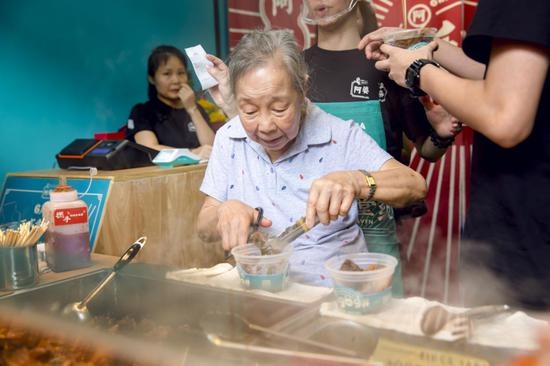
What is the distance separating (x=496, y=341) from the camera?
36.8 inches

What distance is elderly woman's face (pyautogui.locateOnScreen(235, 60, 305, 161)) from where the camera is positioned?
153cm

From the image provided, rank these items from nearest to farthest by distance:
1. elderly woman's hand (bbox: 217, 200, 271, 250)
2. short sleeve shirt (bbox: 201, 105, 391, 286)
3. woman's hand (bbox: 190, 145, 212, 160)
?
1. elderly woman's hand (bbox: 217, 200, 271, 250)
2. short sleeve shirt (bbox: 201, 105, 391, 286)
3. woman's hand (bbox: 190, 145, 212, 160)

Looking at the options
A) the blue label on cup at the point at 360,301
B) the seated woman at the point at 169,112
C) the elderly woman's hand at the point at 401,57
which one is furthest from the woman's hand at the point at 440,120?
the seated woman at the point at 169,112

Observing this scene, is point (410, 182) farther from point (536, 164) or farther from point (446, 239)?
point (446, 239)

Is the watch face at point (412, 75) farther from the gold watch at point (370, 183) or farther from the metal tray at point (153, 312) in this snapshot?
the metal tray at point (153, 312)

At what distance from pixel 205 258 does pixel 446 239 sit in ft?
4.64

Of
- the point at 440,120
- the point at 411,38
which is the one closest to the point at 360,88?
the point at 440,120

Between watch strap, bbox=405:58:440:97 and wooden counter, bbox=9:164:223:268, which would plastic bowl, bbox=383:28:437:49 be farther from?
wooden counter, bbox=9:164:223:268

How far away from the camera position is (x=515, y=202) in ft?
4.33

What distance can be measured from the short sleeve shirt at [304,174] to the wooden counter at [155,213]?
1.14 feet

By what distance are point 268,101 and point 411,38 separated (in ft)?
1.55

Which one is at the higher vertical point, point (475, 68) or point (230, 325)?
point (475, 68)

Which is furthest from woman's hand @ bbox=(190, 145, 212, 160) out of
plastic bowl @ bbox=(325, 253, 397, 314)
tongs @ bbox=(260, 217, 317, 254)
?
plastic bowl @ bbox=(325, 253, 397, 314)

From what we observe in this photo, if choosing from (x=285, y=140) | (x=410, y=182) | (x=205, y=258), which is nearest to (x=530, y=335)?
(x=410, y=182)
